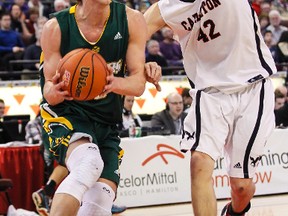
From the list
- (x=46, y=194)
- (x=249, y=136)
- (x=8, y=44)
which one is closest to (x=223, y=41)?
(x=249, y=136)

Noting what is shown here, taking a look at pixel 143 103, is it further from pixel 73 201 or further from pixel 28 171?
pixel 73 201

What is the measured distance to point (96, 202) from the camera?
16.3 ft

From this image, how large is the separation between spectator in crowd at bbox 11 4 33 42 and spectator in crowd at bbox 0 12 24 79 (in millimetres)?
479

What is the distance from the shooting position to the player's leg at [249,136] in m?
5.79

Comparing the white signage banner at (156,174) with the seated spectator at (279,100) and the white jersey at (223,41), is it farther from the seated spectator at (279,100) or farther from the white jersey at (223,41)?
the white jersey at (223,41)

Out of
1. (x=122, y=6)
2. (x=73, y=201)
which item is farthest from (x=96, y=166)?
(x=122, y=6)

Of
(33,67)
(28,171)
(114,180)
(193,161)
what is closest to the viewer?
(114,180)

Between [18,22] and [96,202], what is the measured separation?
10657 millimetres

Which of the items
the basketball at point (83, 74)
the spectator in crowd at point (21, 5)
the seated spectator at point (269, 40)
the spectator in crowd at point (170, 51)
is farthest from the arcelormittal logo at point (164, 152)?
the spectator in crowd at point (21, 5)

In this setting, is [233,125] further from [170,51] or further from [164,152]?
[170,51]

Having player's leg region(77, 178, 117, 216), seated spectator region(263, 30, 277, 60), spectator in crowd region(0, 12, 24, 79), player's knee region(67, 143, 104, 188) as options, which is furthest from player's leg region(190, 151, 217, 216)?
seated spectator region(263, 30, 277, 60)

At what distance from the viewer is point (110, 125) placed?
5457mm

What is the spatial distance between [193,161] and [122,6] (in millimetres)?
1251

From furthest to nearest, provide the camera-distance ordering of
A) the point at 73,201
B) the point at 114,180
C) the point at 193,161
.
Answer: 1. the point at 193,161
2. the point at 114,180
3. the point at 73,201
